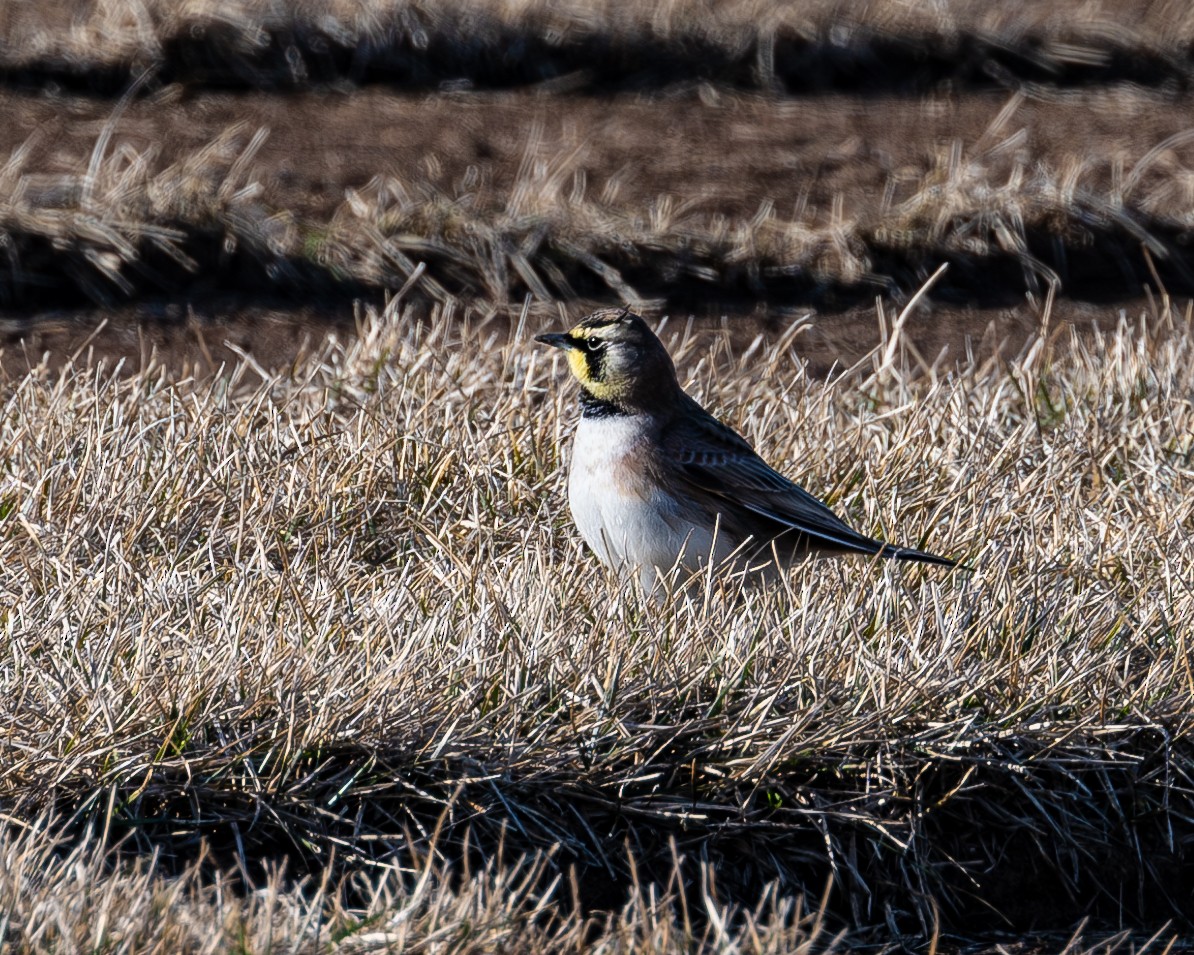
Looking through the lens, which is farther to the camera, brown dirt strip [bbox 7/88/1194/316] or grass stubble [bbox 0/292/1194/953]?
brown dirt strip [bbox 7/88/1194/316]

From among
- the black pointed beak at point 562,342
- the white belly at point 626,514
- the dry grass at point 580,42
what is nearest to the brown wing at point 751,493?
the white belly at point 626,514

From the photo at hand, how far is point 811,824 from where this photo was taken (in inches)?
163

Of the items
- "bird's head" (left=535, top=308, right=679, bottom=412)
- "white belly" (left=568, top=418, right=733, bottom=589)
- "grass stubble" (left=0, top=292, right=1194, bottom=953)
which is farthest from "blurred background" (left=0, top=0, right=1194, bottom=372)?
"white belly" (left=568, top=418, right=733, bottom=589)

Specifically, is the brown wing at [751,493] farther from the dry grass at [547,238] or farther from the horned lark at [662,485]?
the dry grass at [547,238]

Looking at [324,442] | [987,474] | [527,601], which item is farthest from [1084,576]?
[324,442]

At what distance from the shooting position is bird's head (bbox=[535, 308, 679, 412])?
5035 millimetres

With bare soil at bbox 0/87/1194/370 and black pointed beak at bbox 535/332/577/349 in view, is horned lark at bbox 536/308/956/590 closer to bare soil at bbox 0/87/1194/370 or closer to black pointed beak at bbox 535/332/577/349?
black pointed beak at bbox 535/332/577/349

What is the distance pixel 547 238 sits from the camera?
27.3 feet

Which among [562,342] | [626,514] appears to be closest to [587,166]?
[562,342]

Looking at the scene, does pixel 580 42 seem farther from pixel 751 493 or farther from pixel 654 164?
pixel 751 493

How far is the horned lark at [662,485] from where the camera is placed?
4.83 m

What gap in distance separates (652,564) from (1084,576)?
1.18 m

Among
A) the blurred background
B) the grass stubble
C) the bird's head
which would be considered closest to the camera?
the grass stubble

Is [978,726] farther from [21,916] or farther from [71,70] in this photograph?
[71,70]
